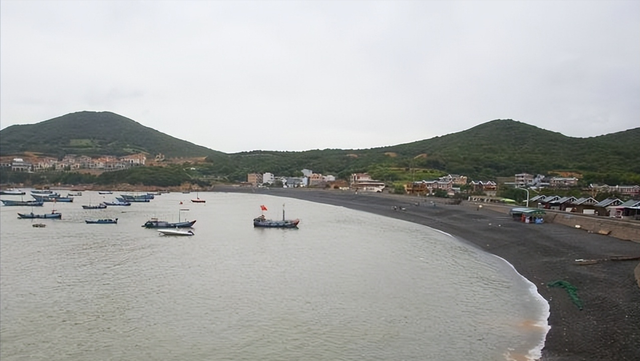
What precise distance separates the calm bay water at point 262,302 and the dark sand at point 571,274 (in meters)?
0.66

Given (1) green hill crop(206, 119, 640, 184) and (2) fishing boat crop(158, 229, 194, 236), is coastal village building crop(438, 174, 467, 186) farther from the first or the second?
(2) fishing boat crop(158, 229, 194, 236)

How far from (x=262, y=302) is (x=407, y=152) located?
109 metres

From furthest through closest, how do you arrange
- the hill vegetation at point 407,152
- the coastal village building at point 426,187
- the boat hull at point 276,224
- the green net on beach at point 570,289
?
1. the hill vegetation at point 407,152
2. the coastal village building at point 426,187
3. the boat hull at point 276,224
4. the green net on beach at point 570,289

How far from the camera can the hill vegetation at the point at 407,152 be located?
85688 mm

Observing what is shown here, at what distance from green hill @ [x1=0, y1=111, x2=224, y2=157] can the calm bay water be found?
123 m

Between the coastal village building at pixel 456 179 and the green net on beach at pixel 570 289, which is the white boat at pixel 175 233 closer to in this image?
the green net on beach at pixel 570 289

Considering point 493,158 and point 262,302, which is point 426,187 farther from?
Result: point 262,302

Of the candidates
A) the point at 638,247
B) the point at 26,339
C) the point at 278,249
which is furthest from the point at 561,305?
the point at 278,249

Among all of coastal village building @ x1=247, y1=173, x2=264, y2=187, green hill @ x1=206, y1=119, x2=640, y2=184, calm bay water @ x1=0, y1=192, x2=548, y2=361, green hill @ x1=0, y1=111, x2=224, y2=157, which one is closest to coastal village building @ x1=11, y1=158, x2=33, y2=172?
green hill @ x1=0, y1=111, x2=224, y2=157

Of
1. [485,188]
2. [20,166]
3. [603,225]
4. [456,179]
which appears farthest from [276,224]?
[20,166]

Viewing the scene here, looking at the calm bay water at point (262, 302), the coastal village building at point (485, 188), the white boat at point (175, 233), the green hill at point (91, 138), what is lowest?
the calm bay water at point (262, 302)

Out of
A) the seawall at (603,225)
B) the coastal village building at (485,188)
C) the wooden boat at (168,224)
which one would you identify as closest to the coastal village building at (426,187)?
the coastal village building at (485,188)

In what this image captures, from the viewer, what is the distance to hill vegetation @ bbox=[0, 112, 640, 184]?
281 feet

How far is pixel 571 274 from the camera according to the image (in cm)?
1883
